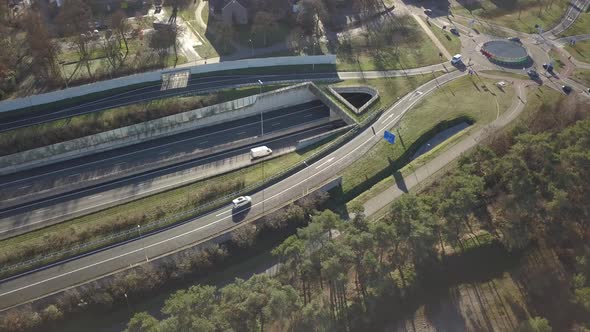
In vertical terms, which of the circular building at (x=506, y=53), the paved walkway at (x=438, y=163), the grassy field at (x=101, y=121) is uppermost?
the grassy field at (x=101, y=121)

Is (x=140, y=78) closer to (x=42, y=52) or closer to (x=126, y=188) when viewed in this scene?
(x=42, y=52)

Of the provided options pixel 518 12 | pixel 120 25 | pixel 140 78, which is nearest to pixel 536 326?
pixel 140 78

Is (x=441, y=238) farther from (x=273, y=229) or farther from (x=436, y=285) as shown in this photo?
(x=273, y=229)

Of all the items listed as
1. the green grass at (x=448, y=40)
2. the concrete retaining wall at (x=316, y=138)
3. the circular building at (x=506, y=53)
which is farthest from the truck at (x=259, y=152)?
the circular building at (x=506, y=53)

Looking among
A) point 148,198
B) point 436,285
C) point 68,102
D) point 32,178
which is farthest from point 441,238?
point 68,102

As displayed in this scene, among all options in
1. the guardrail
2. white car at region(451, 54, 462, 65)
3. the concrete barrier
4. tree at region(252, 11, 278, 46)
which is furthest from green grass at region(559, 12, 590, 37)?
the guardrail

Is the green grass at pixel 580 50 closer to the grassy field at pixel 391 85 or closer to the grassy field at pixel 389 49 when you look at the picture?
the grassy field at pixel 389 49

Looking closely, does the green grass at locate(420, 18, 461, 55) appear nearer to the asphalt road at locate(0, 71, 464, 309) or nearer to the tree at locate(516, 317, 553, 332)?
the asphalt road at locate(0, 71, 464, 309)
